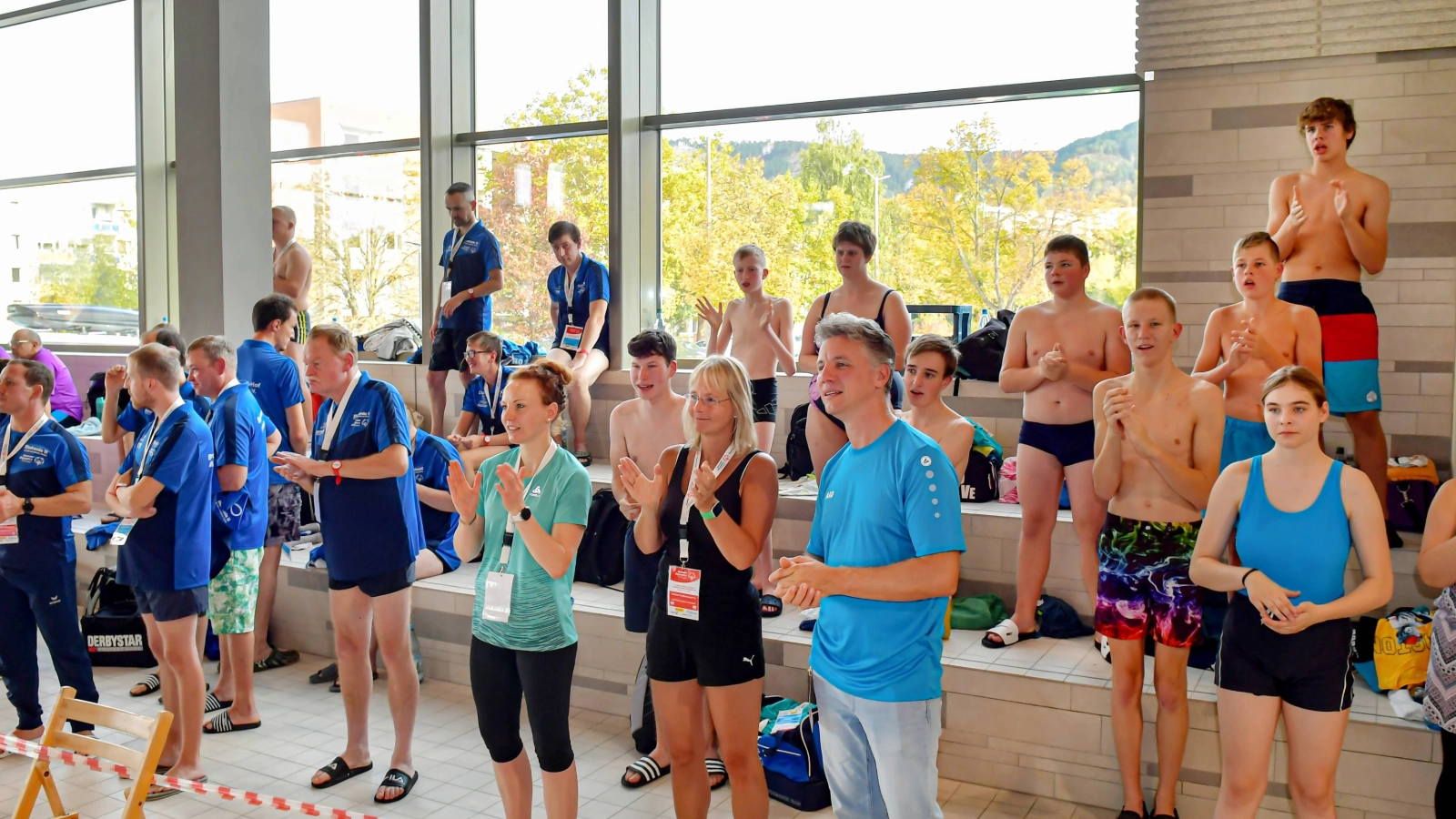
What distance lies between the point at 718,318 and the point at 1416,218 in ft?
11.6

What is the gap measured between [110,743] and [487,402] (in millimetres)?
3589

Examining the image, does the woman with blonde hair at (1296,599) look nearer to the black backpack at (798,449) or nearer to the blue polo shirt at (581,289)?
the black backpack at (798,449)

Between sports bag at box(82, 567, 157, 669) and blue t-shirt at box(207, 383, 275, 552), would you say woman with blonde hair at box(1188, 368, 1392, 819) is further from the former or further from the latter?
sports bag at box(82, 567, 157, 669)

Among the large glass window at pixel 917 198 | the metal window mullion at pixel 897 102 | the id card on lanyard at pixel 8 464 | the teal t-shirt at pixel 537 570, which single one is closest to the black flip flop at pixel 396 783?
the teal t-shirt at pixel 537 570

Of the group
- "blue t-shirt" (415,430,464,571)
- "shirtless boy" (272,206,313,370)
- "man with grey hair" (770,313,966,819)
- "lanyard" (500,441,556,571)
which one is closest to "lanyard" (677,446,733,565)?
"lanyard" (500,441,556,571)

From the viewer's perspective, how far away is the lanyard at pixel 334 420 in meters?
4.02

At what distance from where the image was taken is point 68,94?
11.1 metres

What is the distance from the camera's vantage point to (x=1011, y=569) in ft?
16.3

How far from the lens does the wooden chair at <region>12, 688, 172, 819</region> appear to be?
3098mm

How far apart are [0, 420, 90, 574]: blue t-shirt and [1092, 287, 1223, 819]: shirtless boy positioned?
4.24 metres

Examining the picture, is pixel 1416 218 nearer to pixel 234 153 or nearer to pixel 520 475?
pixel 520 475

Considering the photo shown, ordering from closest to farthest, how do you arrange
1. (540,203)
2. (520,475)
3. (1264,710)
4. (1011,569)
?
(1264,710)
(520,475)
(1011,569)
(540,203)

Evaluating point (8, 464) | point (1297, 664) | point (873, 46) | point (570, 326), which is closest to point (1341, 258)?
point (1297, 664)

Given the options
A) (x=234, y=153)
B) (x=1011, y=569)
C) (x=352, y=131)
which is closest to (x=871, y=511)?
(x=1011, y=569)
